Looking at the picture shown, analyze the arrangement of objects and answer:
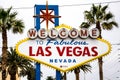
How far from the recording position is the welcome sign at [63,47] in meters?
26.6

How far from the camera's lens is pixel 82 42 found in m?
27.2

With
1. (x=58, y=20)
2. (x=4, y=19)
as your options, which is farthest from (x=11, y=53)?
(x=58, y=20)

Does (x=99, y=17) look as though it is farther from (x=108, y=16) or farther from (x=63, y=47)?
(x=63, y=47)

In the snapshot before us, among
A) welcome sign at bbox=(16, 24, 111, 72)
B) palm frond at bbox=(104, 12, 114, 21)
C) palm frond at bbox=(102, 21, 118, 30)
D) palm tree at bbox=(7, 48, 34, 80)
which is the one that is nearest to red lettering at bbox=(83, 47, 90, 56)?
welcome sign at bbox=(16, 24, 111, 72)

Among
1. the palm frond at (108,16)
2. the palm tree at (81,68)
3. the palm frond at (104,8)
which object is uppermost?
the palm frond at (104,8)

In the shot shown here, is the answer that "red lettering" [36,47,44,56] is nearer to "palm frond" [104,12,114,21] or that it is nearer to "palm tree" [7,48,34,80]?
"palm frond" [104,12,114,21]

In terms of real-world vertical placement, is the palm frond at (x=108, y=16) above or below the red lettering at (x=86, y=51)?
above

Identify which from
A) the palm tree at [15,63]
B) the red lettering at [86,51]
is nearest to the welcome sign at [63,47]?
the red lettering at [86,51]

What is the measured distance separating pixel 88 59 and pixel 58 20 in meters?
3.10

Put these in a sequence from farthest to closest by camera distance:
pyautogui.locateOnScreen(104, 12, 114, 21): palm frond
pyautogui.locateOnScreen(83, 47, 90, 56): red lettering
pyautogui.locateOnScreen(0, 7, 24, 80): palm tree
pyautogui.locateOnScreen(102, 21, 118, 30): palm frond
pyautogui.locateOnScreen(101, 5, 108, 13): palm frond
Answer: pyautogui.locateOnScreen(101, 5, 108, 13): palm frond → pyautogui.locateOnScreen(104, 12, 114, 21): palm frond → pyautogui.locateOnScreen(102, 21, 118, 30): palm frond → pyautogui.locateOnScreen(0, 7, 24, 80): palm tree → pyautogui.locateOnScreen(83, 47, 90, 56): red lettering

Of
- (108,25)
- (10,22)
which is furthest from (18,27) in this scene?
(108,25)

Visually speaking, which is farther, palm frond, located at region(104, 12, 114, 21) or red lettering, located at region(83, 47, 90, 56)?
palm frond, located at region(104, 12, 114, 21)

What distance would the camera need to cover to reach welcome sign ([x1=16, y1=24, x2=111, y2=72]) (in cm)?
2662

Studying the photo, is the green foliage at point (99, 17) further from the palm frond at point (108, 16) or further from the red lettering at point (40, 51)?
the red lettering at point (40, 51)
